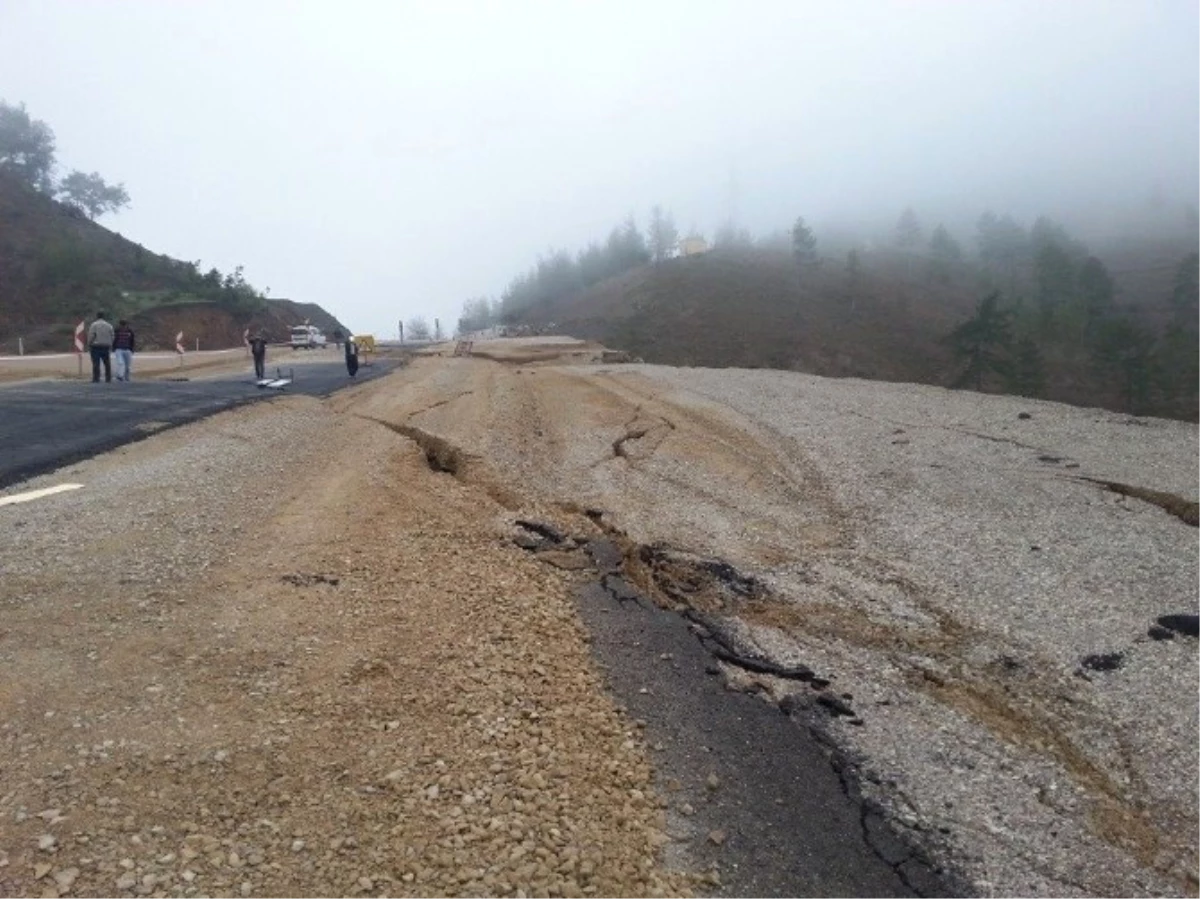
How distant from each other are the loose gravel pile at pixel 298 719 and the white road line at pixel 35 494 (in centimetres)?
40

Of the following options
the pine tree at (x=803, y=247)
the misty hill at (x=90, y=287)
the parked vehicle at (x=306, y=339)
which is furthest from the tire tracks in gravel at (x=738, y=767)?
the pine tree at (x=803, y=247)

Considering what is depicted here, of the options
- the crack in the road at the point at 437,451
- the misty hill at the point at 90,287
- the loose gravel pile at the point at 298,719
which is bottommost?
the loose gravel pile at the point at 298,719

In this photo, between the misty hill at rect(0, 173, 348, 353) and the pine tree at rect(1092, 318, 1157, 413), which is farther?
the misty hill at rect(0, 173, 348, 353)

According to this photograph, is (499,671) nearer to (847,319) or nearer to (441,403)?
(441,403)

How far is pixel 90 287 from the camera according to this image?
49875 millimetres

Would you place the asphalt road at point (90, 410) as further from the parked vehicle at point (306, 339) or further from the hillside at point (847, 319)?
the hillside at point (847, 319)

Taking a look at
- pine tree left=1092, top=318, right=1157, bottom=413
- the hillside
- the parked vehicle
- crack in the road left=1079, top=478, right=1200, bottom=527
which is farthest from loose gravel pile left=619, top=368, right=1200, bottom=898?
the parked vehicle

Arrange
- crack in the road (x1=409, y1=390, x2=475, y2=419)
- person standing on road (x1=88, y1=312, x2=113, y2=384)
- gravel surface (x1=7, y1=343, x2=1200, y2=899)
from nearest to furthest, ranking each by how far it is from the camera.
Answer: gravel surface (x1=7, y1=343, x2=1200, y2=899)
crack in the road (x1=409, y1=390, x2=475, y2=419)
person standing on road (x1=88, y1=312, x2=113, y2=384)

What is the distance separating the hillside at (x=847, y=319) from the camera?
5916 centimetres

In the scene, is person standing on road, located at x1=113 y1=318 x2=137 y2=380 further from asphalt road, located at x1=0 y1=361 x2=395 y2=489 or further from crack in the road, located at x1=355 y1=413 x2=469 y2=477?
crack in the road, located at x1=355 y1=413 x2=469 y2=477

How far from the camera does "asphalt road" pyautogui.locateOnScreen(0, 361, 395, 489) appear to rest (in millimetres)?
10930

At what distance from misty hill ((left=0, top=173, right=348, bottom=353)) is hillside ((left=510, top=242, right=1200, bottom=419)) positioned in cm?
2893

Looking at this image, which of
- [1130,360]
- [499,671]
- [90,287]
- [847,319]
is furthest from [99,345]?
[847,319]

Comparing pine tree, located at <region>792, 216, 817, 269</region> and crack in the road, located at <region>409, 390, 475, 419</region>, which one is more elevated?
pine tree, located at <region>792, 216, 817, 269</region>
